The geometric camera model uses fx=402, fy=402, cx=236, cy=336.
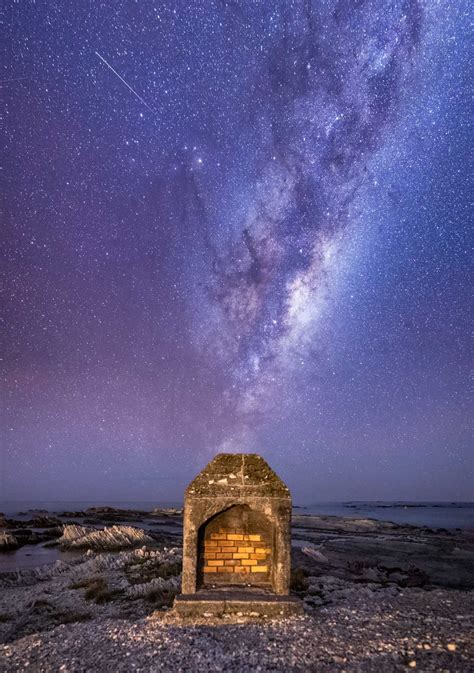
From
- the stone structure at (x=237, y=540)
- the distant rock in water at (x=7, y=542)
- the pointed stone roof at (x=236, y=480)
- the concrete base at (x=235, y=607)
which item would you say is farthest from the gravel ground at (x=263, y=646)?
the distant rock in water at (x=7, y=542)

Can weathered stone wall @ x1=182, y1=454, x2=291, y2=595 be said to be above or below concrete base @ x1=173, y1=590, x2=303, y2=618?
above

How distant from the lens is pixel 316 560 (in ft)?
61.6

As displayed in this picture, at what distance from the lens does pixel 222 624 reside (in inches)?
319

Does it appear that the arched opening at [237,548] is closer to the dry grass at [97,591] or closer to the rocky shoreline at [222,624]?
the rocky shoreline at [222,624]

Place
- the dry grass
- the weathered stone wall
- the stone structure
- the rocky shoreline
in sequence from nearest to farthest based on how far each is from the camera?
the rocky shoreline
the stone structure
the weathered stone wall
the dry grass

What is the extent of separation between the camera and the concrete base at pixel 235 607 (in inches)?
331

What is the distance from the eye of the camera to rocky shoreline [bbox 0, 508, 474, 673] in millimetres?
6504

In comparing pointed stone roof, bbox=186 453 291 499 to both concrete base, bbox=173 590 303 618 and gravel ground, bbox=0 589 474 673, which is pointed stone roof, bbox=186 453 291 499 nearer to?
concrete base, bbox=173 590 303 618

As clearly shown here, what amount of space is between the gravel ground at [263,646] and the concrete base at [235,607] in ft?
0.95

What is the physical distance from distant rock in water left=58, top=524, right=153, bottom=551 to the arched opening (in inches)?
564

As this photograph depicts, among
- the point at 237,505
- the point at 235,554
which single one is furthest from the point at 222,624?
the point at 237,505

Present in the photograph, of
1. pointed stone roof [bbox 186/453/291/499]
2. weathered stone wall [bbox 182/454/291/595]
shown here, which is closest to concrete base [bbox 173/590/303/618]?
weathered stone wall [bbox 182/454/291/595]

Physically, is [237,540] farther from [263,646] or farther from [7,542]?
[7,542]

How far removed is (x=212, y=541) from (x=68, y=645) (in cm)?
354
